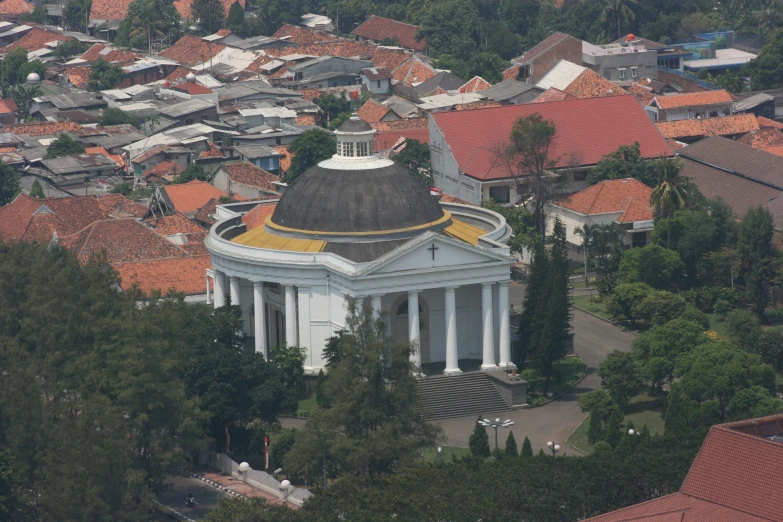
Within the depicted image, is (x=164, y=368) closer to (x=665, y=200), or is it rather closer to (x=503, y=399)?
(x=503, y=399)

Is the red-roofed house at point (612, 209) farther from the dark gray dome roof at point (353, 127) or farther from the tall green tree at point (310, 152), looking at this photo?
the dark gray dome roof at point (353, 127)

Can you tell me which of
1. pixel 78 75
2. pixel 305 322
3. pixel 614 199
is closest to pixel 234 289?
pixel 305 322

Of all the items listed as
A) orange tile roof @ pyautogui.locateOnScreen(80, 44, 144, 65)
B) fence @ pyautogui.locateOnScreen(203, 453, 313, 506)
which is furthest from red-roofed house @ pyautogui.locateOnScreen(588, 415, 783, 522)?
orange tile roof @ pyautogui.locateOnScreen(80, 44, 144, 65)

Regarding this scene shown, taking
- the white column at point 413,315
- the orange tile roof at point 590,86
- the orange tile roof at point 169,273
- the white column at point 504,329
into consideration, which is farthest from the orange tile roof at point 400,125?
the white column at point 413,315

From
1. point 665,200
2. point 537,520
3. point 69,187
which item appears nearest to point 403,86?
point 69,187

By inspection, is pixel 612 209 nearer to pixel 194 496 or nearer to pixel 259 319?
pixel 259 319
